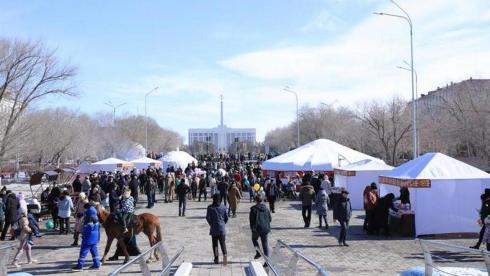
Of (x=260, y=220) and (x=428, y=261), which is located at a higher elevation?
(x=260, y=220)

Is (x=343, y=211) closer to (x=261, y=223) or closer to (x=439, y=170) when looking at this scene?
(x=261, y=223)

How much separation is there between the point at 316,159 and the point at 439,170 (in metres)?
15.4

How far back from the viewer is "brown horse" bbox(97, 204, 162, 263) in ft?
43.8

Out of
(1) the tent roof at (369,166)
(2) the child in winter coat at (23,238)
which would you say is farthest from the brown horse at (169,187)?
(2) the child in winter coat at (23,238)

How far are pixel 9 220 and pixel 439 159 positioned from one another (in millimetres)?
14326

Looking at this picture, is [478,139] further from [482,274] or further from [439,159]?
[482,274]

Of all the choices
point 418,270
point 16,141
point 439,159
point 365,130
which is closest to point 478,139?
point 365,130

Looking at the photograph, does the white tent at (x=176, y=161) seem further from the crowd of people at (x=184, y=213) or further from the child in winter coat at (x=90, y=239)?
the child in winter coat at (x=90, y=239)

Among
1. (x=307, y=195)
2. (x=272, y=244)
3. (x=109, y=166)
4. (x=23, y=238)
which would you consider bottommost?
(x=272, y=244)

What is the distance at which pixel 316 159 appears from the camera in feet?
112

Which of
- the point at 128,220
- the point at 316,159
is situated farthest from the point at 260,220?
the point at 316,159

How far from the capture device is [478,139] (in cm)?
4609

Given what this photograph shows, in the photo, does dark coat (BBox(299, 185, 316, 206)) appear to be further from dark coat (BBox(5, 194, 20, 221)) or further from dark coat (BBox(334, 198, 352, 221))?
dark coat (BBox(5, 194, 20, 221))

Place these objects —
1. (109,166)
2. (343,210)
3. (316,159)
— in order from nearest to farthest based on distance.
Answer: (343,210)
(316,159)
(109,166)
